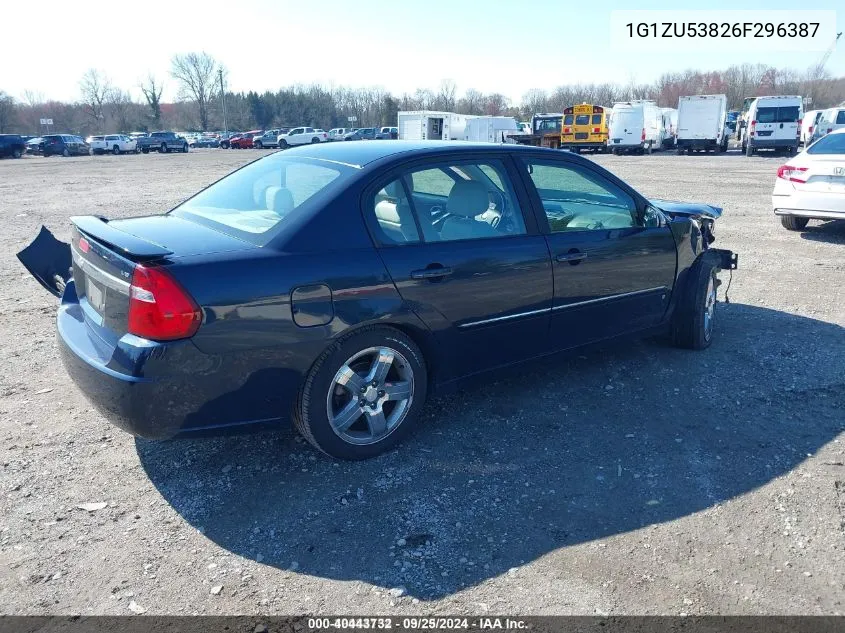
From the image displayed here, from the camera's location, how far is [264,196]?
3805 mm

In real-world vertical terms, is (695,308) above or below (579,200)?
below

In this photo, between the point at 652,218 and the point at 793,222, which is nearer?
the point at 652,218

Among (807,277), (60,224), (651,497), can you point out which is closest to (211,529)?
(651,497)

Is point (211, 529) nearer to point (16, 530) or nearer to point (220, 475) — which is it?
point (220, 475)

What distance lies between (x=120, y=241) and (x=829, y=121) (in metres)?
35.4

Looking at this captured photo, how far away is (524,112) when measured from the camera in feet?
286

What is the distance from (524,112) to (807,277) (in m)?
84.4

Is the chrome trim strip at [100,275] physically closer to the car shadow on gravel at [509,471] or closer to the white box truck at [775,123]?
the car shadow on gravel at [509,471]

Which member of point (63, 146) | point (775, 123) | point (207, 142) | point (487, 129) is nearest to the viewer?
point (775, 123)

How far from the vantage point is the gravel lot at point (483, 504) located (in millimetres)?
2652

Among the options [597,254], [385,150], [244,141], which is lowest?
[597,254]

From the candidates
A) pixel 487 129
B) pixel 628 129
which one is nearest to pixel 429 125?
pixel 487 129

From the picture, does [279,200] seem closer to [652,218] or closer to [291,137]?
[652,218]

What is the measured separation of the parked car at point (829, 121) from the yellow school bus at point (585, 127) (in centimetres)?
1052
